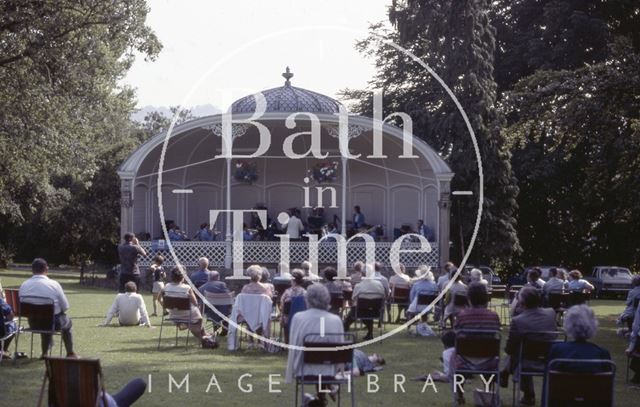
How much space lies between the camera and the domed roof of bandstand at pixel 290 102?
32.8 meters

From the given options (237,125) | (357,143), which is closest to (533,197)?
(357,143)

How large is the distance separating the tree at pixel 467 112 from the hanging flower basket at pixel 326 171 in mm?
5189

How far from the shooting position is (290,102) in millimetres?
33031

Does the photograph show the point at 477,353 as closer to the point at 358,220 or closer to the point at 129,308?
the point at 129,308

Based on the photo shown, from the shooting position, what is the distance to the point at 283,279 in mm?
18156

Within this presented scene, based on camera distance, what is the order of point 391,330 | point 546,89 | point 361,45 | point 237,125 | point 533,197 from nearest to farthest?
point 546,89 < point 391,330 < point 237,125 < point 533,197 < point 361,45

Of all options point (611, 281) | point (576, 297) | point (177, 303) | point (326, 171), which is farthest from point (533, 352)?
point (611, 281)

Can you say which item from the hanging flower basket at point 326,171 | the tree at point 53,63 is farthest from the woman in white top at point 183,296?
the hanging flower basket at point 326,171

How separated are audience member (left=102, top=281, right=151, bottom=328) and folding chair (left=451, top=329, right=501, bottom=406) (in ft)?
32.0

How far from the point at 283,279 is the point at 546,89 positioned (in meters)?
5.51

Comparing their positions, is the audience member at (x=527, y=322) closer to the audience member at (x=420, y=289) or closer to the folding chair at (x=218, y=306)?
the folding chair at (x=218, y=306)

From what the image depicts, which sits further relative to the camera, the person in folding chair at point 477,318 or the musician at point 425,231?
the musician at point 425,231

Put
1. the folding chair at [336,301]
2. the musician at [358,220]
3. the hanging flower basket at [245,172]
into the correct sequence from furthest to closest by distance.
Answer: the hanging flower basket at [245,172], the musician at [358,220], the folding chair at [336,301]

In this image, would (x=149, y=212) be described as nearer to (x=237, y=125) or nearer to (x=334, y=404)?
(x=237, y=125)
